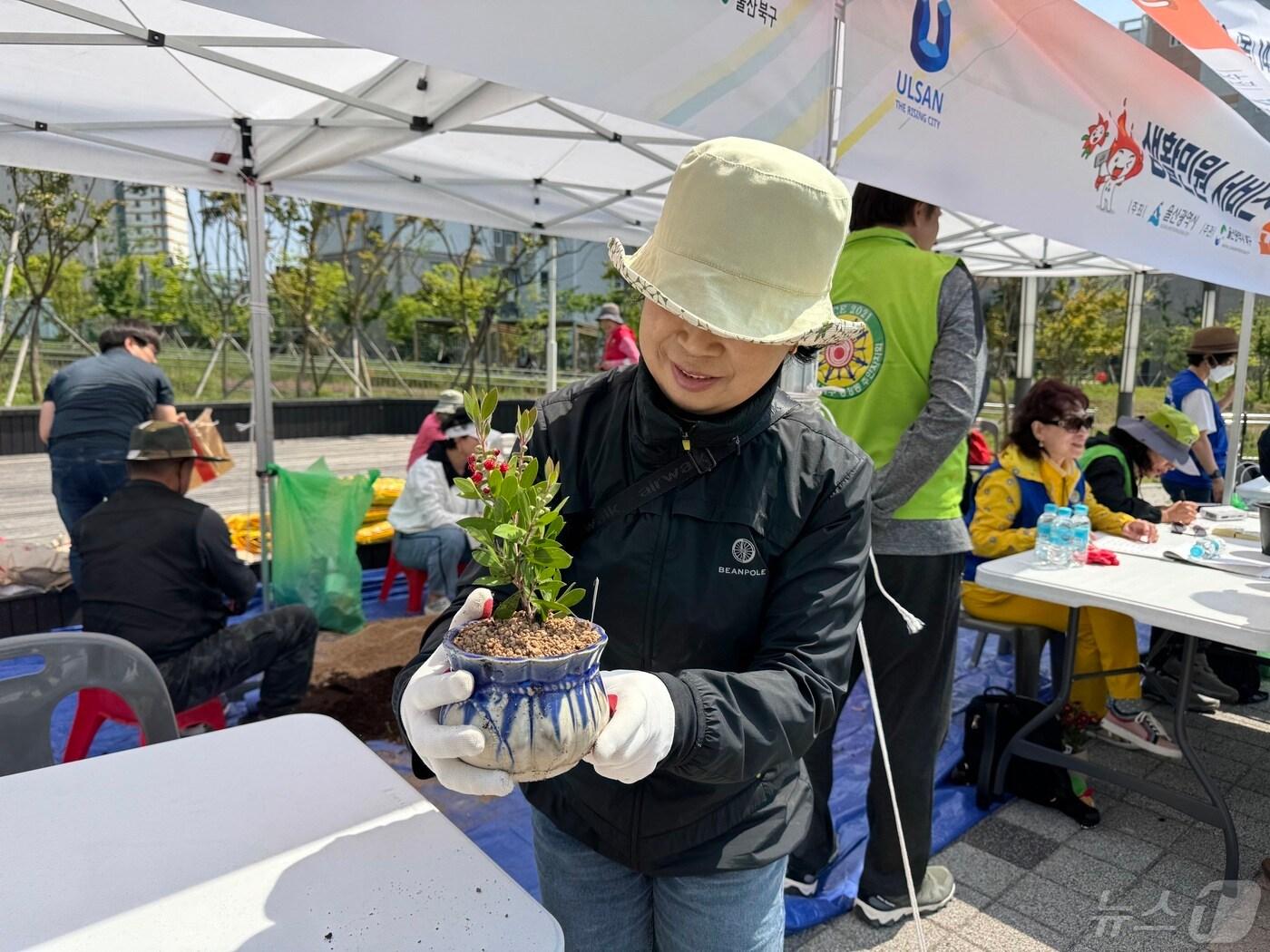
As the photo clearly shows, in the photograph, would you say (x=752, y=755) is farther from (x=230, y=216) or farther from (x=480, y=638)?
(x=230, y=216)

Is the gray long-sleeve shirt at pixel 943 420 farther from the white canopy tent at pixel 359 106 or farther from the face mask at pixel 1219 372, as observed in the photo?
the face mask at pixel 1219 372

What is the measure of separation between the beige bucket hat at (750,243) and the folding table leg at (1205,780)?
216 centimetres

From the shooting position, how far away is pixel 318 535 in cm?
397

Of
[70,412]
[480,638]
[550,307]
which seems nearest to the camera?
[480,638]

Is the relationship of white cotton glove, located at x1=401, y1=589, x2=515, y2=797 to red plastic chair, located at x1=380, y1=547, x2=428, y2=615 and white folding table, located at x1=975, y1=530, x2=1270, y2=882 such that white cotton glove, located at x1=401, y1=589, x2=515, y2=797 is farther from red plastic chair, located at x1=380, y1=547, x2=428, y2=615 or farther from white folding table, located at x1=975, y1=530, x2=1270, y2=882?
red plastic chair, located at x1=380, y1=547, x2=428, y2=615

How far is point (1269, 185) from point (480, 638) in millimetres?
4547

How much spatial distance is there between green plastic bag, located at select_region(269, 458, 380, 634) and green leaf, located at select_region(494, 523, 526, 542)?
11.0 ft

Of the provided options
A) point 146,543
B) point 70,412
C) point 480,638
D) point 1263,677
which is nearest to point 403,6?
point 480,638

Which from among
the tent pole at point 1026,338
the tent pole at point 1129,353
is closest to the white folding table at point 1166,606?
the tent pole at point 1026,338

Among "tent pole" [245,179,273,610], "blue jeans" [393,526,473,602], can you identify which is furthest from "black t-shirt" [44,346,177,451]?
"blue jeans" [393,526,473,602]

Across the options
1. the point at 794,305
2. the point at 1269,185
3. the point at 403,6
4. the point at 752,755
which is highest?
the point at 1269,185

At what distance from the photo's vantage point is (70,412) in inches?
165

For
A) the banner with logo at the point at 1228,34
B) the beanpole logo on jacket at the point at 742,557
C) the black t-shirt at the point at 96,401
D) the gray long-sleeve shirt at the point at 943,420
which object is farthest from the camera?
the black t-shirt at the point at 96,401

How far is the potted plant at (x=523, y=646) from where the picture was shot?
79 centimetres
